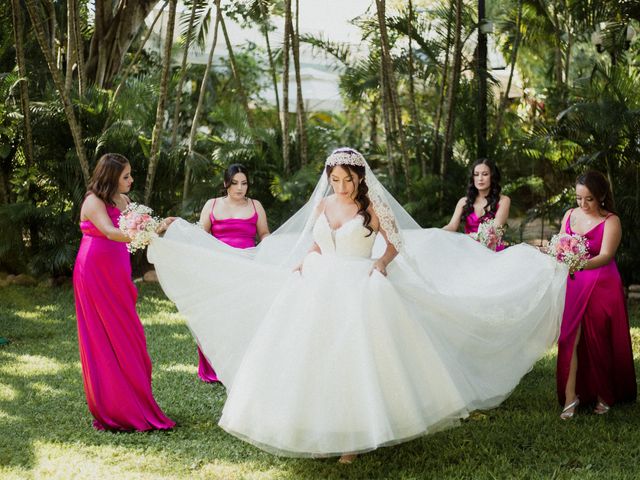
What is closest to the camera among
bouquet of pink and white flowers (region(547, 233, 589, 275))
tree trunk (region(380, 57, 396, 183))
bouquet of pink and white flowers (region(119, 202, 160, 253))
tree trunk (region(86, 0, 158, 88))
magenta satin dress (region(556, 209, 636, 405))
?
bouquet of pink and white flowers (region(119, 202, 160, 253))

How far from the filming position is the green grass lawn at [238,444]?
4.96 m

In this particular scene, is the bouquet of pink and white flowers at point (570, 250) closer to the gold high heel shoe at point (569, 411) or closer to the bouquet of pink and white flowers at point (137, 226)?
the gold high heel shoe at point (569, 411)

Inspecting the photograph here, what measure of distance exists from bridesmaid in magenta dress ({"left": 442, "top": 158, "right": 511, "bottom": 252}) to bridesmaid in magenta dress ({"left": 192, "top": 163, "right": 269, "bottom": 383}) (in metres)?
1.78

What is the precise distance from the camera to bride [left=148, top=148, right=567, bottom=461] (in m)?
4.60

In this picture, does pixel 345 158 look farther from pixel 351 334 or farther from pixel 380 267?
pixel 351 334

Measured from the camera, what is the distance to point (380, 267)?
16.7 feet

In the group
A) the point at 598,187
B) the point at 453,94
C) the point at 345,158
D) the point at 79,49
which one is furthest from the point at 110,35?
the point at 598,187

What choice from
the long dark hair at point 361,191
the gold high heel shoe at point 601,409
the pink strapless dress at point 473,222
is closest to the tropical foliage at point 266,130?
the pink strapless dress at point 473,222

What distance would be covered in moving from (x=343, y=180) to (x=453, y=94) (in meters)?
7.24

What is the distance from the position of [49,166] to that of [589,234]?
8917 mm

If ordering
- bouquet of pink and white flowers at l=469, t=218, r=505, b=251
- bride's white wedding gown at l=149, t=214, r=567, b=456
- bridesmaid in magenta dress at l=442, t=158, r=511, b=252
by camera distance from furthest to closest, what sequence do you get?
bridesmaid in magenta dress at l=442, t=158, r=511, b=252
bouquet of pink and white flowers at l=469, t=218, r=505, b=251
bride's white wedding gown at l=149, t=214, r=567, b=456

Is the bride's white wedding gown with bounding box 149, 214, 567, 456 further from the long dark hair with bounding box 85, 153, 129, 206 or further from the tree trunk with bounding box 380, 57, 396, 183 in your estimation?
the tree trunk with bounding box 380, 57, 396, 183

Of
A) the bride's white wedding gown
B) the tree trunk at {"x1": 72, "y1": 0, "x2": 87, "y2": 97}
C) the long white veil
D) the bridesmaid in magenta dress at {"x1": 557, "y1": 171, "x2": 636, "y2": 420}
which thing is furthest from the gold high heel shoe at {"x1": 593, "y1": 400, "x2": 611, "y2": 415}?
the tree trunk at {"x1": 72, "y1": 0, "x2": 87, "y2": 97}

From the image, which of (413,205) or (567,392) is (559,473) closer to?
(567,392)
